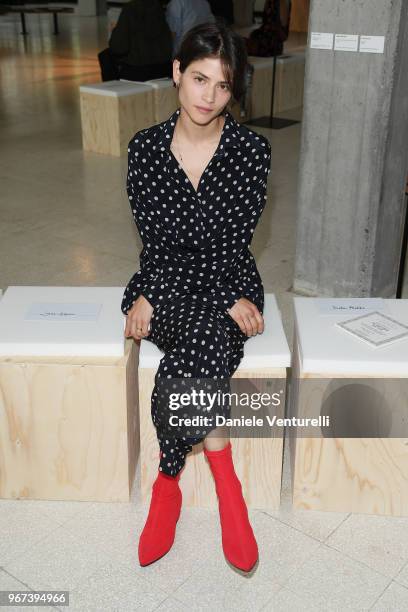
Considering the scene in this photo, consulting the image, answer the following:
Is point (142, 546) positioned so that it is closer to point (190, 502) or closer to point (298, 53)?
point (190, 502)

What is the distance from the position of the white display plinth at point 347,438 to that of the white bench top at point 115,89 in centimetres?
428

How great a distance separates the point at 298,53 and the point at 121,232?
4.46 m

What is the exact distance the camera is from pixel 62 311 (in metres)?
2.23

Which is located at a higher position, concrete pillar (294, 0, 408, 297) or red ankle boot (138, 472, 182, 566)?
concrete pillar (294, 0, 408, 297)

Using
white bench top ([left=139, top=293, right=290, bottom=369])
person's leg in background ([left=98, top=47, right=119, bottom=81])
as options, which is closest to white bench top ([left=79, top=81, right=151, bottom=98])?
person's leg in background ([left=98, top=47, right=119, bottom=81])

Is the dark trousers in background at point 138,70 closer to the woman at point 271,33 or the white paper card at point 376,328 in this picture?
the woman at point 271,33

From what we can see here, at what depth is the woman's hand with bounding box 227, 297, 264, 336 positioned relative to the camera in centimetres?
208

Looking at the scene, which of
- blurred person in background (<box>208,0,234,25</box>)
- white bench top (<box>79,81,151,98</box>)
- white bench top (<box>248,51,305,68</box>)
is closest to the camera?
white bench top (<box>79,81,151,98</box>)

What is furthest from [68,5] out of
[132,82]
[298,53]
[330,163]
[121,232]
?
[330,163]

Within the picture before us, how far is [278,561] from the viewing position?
1993mm

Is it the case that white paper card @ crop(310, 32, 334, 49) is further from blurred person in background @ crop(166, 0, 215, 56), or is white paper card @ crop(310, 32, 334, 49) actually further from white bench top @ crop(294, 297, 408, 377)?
blurred person in background @ crop(166, 0, 215, 56)

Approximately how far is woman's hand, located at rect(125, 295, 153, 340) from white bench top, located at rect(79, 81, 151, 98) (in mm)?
4226

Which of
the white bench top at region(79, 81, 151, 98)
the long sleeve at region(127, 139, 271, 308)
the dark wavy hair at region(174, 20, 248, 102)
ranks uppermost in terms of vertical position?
the dark wavy hair at region(174, 20, 248, 102)

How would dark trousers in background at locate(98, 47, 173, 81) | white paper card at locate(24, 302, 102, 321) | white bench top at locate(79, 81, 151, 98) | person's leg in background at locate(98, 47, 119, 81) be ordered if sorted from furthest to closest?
person's leg in background at locate(98, 47, 119, 81), dark trousers in background at locate(98, 47, 173, 81), white bench top at locate(79, 81, 151, 98), white paper card at locate(24, 302, 102, 321)
